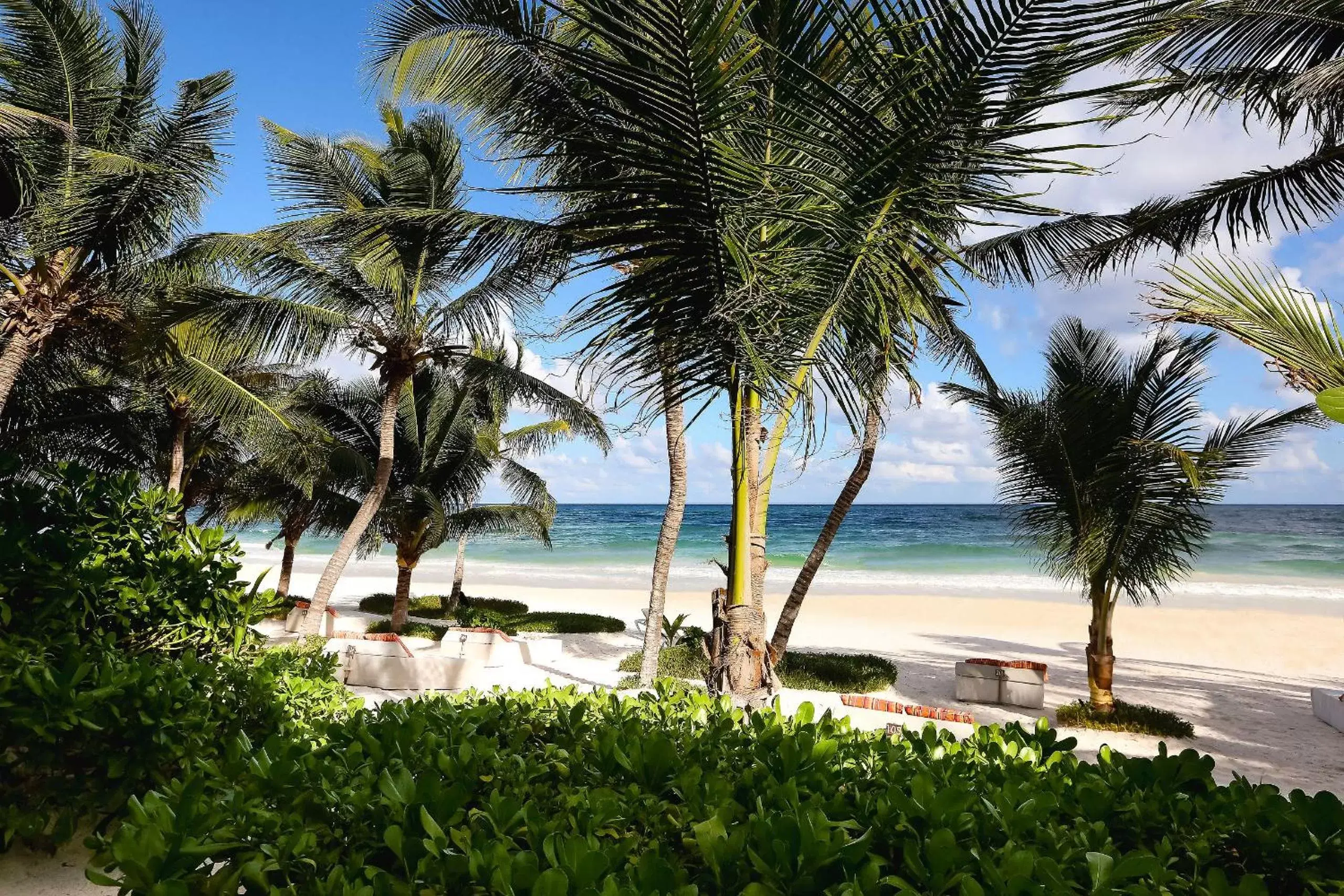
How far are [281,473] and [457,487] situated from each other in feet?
11.2

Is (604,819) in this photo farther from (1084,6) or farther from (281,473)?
(281,473)

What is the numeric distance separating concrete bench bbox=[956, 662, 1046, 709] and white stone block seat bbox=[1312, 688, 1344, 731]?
3.15 metres

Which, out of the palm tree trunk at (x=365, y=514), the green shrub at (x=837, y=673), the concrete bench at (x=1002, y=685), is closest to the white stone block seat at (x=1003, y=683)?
the concrete bench at (x=1002, y=685)

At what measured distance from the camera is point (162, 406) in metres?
14.3

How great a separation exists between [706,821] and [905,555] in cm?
4133

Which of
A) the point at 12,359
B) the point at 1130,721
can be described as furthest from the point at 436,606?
the point at 1130,721

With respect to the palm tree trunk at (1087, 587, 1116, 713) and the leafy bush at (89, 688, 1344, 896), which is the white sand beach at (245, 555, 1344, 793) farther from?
the leafy bush at (89, 688, 1344, 896)

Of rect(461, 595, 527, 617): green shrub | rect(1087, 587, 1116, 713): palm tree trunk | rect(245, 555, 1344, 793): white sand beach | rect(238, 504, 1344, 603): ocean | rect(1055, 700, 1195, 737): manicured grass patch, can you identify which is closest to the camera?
rect(245, 555, 1344, 793): white sand beach

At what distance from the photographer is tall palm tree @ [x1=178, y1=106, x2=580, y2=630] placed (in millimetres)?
9250

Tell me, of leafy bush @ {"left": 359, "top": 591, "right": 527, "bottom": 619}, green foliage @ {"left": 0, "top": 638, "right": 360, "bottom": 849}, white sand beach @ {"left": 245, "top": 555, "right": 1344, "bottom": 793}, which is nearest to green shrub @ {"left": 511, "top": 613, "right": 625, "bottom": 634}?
white sand beach @ {"left": 245, "top": 555, "right": 1344, "bottom": 793}

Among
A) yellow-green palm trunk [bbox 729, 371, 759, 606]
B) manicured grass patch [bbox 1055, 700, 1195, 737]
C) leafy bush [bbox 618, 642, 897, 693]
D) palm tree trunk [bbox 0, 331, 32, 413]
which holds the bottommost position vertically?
leafy bush [bbox 618, 642, 897, 693]

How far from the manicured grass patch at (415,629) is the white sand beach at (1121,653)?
263cm

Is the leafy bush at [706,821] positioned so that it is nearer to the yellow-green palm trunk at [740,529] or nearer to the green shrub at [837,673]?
the yellow-green palm trunk at [740,529]

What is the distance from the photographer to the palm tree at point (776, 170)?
2.28m
